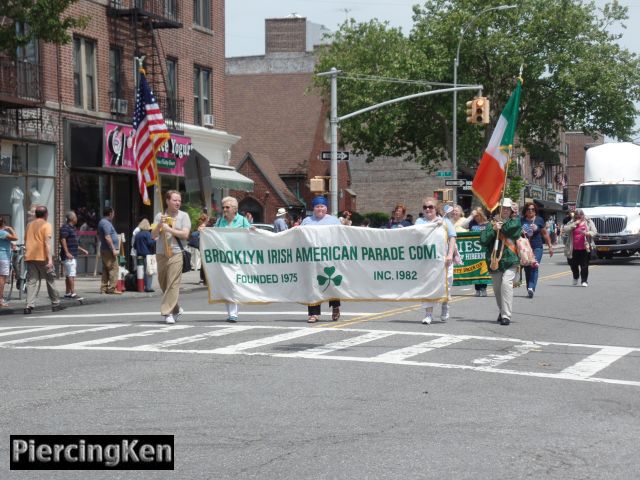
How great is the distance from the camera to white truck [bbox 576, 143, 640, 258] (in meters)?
37.6

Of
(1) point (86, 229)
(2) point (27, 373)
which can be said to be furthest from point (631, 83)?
(2) point (27, 373)

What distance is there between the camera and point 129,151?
3288 cm

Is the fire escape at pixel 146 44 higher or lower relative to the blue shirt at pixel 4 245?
higher

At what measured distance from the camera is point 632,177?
3872cm

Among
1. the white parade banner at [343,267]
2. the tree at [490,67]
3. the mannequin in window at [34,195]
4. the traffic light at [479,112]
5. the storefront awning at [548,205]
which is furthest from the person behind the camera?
the storefront awning at [548,205]

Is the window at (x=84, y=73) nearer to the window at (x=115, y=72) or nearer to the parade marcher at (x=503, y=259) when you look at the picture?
the window at (x=115, y=72)

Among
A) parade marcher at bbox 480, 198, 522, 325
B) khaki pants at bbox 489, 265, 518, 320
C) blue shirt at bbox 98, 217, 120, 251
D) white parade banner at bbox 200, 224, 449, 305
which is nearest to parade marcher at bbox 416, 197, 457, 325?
white parade banner at bbox 200, 224, 449, 305

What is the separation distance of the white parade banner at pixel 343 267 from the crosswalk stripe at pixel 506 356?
2.21 meters

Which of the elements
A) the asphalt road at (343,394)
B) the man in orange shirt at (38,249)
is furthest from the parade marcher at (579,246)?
the man in orange shirt at (38,249)

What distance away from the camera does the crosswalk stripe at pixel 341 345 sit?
12.3 meters

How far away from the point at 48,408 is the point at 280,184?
166 ft

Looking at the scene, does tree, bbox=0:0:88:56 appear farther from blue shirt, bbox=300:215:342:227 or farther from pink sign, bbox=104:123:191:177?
pink sign, bbox=104:123:191:177

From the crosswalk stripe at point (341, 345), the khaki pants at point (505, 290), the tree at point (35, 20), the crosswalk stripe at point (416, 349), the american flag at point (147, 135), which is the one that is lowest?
the crosswalk stripe at point (416, 349)

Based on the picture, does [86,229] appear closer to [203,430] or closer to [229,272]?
[229,272]
